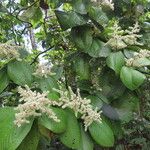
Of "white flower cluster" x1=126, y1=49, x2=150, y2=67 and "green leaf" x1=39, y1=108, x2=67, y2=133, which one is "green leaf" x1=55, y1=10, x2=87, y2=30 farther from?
"green leaf" x1=39, y1=108, x2=67, y2=133

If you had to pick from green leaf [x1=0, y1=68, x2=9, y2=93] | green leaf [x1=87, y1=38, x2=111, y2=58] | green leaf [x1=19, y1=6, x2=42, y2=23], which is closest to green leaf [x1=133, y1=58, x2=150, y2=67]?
green leaf [x1=87, y1=38, x2=111, y2=58]

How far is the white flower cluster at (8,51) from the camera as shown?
128cm

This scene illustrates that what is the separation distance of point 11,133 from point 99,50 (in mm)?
521

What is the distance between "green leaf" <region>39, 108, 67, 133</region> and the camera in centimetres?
114

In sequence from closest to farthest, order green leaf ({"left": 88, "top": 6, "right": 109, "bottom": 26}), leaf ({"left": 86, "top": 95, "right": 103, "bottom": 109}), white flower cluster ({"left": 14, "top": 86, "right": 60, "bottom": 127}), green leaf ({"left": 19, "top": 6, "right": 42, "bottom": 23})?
white flower cluster ({"left": 14, "top": 86, "right": 60, "bottom": 127}), leaf ({"left": 86, "top": 95, "right": 103, "bottom": 109}), green leaf ({"left": 88, "top": 6, "right": 109, "bottom": 26}), green leaf ({"left": 19, "top": 6, "right": 42, "bottom": 23})

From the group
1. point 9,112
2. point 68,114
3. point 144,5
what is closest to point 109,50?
point 68,114

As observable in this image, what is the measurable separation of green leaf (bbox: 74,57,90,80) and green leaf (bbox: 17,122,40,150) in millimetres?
417

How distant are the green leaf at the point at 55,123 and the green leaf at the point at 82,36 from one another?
1.28 ft

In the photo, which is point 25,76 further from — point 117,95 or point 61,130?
point 117,95

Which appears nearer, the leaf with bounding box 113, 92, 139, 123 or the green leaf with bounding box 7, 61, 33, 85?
the green leaf with bounding box 7, 61, 33, 85

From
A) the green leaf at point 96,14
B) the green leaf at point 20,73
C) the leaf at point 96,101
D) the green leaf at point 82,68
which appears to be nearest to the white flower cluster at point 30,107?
the green leaf at point 20,73

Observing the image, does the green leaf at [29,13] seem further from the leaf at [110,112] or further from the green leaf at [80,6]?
the leaf at [110,112]

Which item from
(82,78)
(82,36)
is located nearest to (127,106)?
(82,78)

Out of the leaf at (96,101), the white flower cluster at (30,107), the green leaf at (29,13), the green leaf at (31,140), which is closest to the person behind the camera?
the white flower cluster at (30,107)
